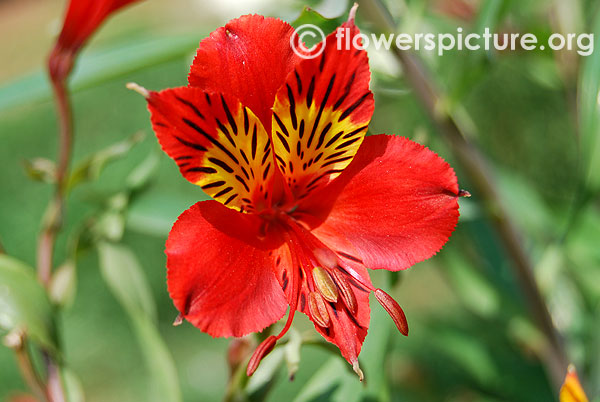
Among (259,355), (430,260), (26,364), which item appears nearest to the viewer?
(259,355)

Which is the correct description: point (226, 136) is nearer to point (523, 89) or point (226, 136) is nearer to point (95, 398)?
point (95, 398)

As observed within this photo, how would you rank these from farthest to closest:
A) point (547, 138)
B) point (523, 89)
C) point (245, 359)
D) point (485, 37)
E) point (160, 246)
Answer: point (160, 246) → point (523, 89) → point (547, 138) → point (485, 37) → point (245, 359)

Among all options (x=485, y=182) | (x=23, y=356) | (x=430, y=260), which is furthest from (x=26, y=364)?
(x=430, y=260)

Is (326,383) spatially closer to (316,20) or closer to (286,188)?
(286,188)

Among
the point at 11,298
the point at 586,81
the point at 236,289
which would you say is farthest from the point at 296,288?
the point at 586,81

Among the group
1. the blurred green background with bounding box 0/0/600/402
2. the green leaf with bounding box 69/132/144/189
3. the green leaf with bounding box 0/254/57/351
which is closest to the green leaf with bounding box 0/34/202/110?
the blurred green background with bounding box 0/0/600/402

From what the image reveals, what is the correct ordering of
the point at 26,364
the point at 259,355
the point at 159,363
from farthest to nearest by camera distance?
the point at 159,363 < the point at 26,364 < the point at 259,355
